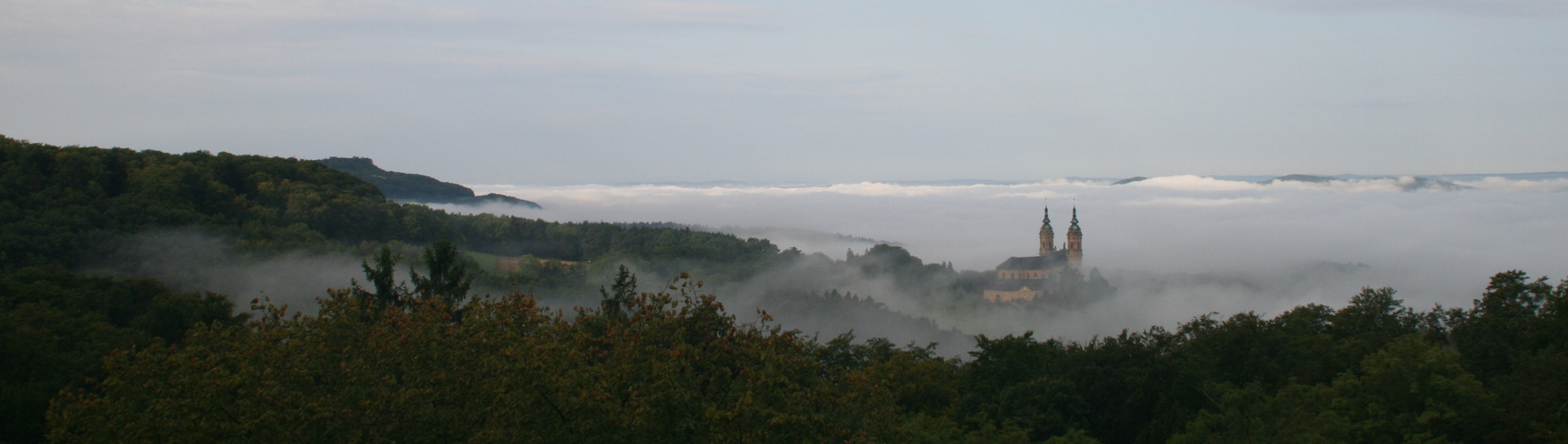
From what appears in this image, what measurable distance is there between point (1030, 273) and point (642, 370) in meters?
176

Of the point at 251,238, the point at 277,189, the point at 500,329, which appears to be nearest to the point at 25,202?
the point at 251,238

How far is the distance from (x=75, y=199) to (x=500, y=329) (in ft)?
216

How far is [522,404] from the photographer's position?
56.1 ft

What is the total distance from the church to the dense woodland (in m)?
129

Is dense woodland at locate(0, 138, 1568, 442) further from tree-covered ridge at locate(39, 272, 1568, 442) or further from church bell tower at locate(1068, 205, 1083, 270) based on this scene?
church bell tower at locate(1068, 205, 1083, 270)

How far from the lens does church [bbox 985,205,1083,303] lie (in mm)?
184375

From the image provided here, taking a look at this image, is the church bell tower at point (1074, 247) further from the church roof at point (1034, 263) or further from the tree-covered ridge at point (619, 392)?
the tree-covered ridge at point (619, 392)

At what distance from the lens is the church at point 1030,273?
184 meters

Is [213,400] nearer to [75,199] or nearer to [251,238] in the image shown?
[75,199]

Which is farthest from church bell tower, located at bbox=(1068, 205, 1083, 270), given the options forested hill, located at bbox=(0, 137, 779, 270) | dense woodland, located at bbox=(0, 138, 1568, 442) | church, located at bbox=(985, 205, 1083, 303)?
dense woodland, located at bbox=(0, 138, 1568, 442)

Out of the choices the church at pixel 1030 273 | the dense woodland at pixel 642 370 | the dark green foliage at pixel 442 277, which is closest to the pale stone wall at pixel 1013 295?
the church at pixel 1030 273

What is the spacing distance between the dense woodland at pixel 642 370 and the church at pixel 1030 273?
12866 cm

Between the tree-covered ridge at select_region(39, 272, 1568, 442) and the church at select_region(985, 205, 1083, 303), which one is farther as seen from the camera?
the church at select_region(985, 205, 1083, 303)

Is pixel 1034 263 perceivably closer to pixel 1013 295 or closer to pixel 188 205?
pixel 1013 295
